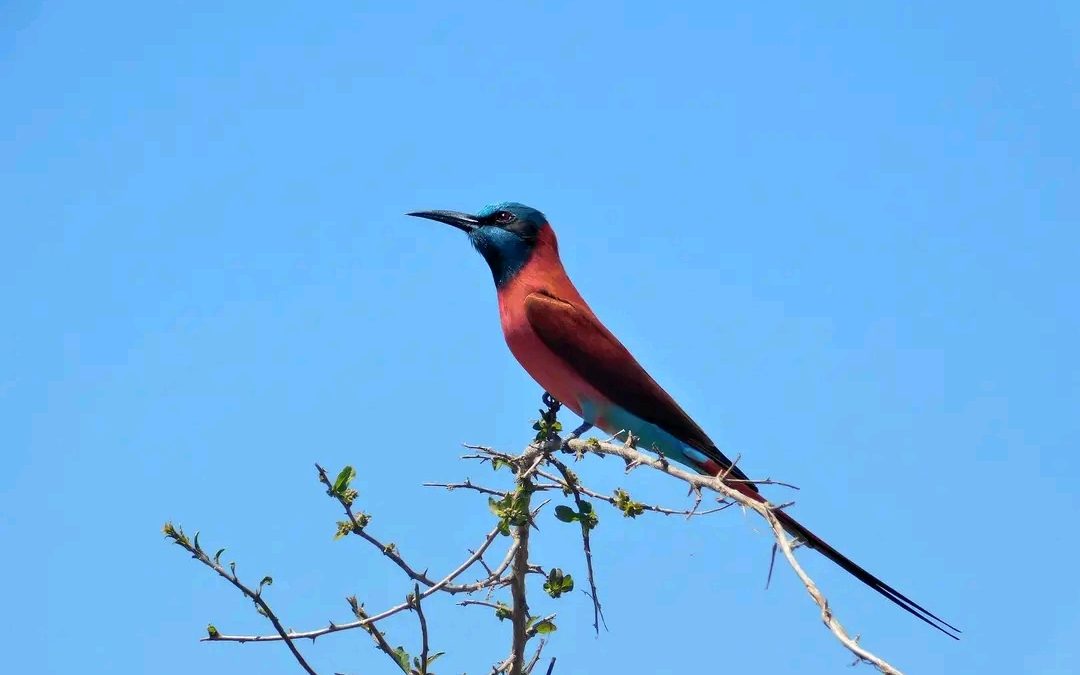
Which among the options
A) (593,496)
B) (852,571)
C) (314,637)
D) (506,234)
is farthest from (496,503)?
(506,234)

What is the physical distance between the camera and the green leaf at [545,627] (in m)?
4.14

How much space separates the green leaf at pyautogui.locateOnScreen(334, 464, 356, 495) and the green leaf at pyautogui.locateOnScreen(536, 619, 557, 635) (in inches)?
33.9

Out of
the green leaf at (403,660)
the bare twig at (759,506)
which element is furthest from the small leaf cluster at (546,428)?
the green leaf at (403,660)

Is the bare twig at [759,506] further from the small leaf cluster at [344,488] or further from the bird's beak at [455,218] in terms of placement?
the bird's beak at [455,218]

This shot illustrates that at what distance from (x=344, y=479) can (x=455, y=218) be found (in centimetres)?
292

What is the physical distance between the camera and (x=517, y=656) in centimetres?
411

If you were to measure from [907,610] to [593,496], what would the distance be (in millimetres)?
1239

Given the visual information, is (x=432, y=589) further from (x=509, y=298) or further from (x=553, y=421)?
(x=509, y=298)

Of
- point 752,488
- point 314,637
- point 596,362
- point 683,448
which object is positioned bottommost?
point 314,637

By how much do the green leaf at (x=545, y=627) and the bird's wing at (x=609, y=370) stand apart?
180 centimetres

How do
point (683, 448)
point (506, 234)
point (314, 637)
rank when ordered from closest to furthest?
point (314, 637), point (683, 448), point (506, 234)

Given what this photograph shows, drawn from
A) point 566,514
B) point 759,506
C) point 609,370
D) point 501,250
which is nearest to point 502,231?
point 501,250

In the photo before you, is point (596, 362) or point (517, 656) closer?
point (517, 656)

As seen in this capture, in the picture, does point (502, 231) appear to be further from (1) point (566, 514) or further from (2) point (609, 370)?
(1) point (566, 514)
